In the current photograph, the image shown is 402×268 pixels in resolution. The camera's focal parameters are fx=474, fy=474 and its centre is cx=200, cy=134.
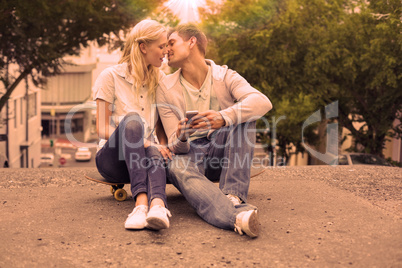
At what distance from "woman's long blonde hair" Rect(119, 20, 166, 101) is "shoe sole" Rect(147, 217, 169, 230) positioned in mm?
1243

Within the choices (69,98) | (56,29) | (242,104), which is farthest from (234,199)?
(69,98)

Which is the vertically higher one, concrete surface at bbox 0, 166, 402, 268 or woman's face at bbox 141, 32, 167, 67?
woman's face at bbox 141, 32, 167, 67

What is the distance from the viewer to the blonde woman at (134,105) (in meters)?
3.63

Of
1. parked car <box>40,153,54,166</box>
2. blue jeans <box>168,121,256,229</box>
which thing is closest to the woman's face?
blue jeans <box>168,121,256,229</box>

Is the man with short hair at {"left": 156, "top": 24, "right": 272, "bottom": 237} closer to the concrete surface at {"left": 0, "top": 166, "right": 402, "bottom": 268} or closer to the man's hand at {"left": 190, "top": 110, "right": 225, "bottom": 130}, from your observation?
the man's hand at {"left": 190, "top": 110, "right": 225, "bottom": 130}

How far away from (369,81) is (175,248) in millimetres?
13081

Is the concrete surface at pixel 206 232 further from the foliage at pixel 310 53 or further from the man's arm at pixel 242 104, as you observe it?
the foliage at pixel 310 53

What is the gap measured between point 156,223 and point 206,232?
0.37 m

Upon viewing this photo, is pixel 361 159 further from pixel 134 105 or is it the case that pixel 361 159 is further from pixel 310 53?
pixel 134 105

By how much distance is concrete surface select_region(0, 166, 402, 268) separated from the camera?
279 cm

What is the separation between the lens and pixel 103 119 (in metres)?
3.95

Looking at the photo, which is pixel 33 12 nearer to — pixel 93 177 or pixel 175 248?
pixel 93 177

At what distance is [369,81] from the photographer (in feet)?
48.2

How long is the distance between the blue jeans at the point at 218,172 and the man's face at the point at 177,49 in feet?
2.40
